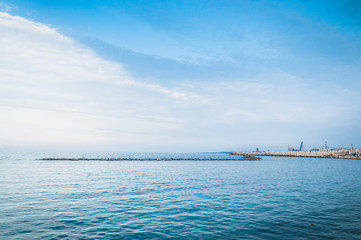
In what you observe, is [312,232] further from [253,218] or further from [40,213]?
[40,213]

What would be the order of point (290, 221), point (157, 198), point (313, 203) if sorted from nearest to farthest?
1. point (290, 221)
2. point (313, 203)
3. point (157, 198)

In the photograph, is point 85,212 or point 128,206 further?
point 128,206

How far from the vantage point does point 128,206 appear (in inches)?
854

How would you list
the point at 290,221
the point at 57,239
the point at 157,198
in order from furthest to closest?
the point at 157,198 < the point at 290,221 < the point at 57,239

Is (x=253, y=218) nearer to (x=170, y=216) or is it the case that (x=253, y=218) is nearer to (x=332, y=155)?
(x=170, y=216)

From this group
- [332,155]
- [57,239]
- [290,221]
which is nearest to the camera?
[57,239]

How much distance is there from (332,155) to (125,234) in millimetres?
218267

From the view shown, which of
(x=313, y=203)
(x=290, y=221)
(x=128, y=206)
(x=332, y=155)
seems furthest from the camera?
(x=332, y=155)

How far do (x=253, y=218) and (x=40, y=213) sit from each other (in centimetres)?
1799

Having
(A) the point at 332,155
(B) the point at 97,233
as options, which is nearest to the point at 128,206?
(B) the point at 97,233

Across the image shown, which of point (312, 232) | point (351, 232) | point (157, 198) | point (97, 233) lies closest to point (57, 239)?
point (97, 233)

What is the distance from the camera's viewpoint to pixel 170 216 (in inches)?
728

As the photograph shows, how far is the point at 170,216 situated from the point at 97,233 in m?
6.16

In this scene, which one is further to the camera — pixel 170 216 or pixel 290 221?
pixel 170 216
